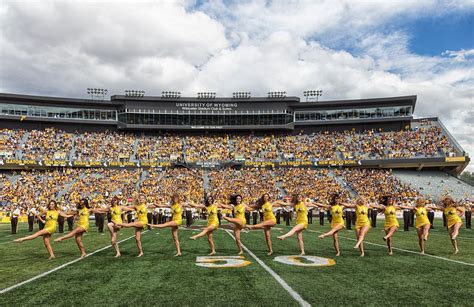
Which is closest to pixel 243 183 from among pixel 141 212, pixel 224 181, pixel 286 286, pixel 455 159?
pixel 224 181

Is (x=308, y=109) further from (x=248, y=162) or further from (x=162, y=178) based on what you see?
(x=162, y=178)

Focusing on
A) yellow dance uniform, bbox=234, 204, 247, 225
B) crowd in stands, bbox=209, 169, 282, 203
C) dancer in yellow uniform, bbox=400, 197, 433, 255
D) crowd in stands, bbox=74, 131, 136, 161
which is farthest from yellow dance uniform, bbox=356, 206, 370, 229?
crowd in stands, bbox=74, 131, 136, 161

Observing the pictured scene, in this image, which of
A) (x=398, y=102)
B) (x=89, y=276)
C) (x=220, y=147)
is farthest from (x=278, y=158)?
(x=89, y=276)

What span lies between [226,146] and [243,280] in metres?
48.2

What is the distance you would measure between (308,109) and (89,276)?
177ft

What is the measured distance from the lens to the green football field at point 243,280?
6.13 metres

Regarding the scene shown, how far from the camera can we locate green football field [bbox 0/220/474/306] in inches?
241

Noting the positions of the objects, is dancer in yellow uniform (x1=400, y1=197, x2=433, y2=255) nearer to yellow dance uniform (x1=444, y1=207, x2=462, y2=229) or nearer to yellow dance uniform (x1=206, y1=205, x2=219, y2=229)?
yellow dance uniform (x1=444, y1=207, x2=462, y2=229)

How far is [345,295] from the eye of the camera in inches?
249

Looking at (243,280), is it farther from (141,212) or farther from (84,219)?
(84,219)

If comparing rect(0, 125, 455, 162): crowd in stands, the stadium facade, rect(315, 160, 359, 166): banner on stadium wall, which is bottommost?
rect(315, 160, 359, 166): banner on stadium wall

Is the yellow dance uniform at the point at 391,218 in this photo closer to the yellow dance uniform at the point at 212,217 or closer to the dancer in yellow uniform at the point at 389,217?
the dancer in yellow uniform at the point at 389,217

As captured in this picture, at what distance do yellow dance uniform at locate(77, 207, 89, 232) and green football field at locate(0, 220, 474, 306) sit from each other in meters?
1.05

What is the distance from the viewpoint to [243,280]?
7500 mm
